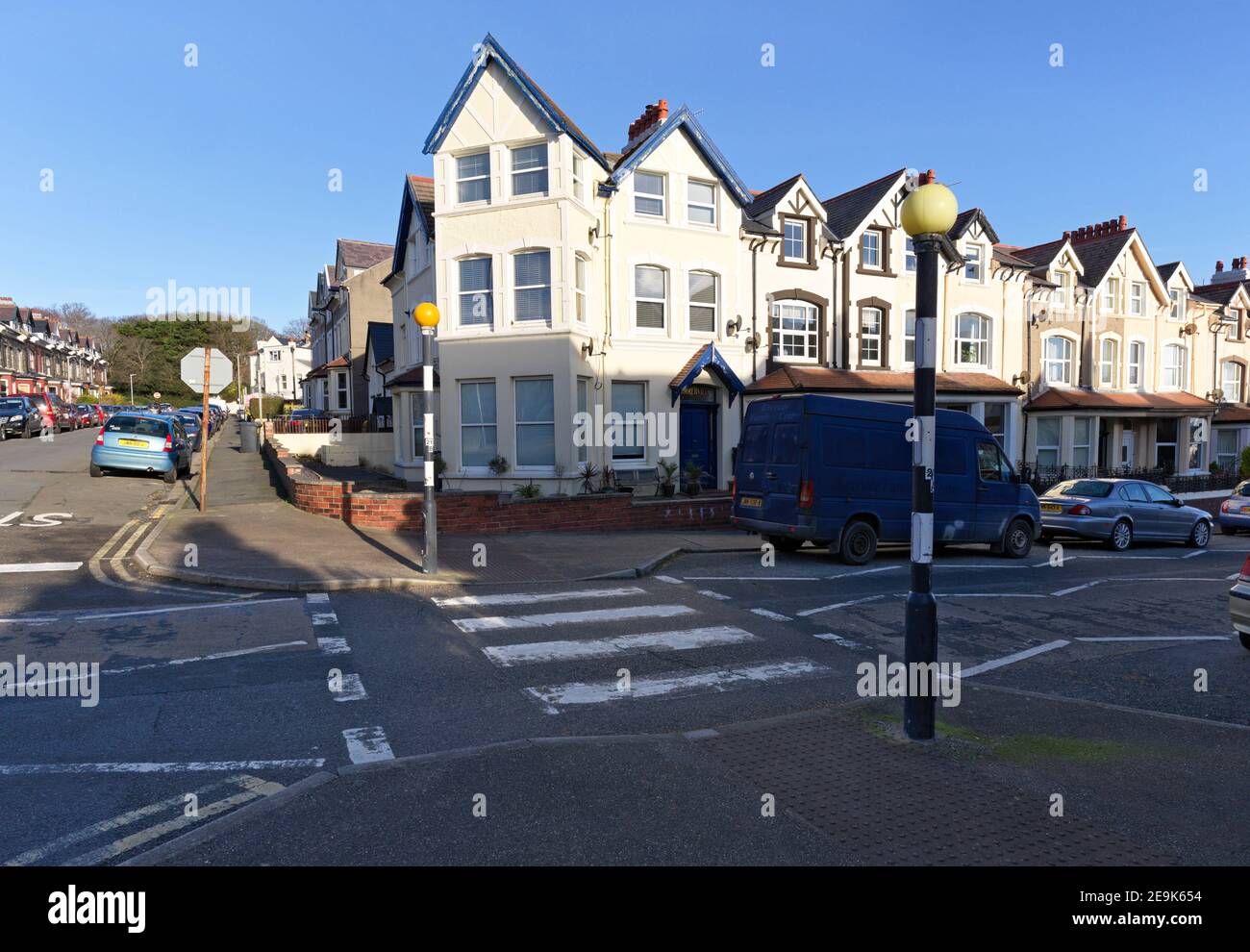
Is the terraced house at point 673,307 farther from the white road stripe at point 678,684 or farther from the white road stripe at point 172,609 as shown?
the white road stripe at point 678,684

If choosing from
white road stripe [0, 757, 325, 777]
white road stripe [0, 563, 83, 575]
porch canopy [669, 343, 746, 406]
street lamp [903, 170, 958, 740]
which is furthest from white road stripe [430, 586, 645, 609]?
porch canopy [669, 343, 746, 406]

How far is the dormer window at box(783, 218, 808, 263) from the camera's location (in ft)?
81.6

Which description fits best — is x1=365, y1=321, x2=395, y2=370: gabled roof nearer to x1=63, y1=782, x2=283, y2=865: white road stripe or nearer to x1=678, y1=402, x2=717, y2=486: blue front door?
x1=678, y1=402, x2=717, y2=486: blue front door

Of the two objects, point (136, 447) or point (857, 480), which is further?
point (136, 447)

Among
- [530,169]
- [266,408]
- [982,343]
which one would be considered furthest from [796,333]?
[266,408]

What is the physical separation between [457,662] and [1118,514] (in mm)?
16199

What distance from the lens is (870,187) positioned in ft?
89.2

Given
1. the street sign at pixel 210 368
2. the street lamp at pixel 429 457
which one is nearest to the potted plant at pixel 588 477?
the street sign at pixel 210 368

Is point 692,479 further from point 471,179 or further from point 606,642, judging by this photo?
point 606,642

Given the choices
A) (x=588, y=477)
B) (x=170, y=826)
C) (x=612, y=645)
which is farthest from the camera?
(x=588, y=477)

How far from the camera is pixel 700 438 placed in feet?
77.7

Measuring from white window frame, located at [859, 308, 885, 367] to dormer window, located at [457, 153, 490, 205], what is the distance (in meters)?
12.0
